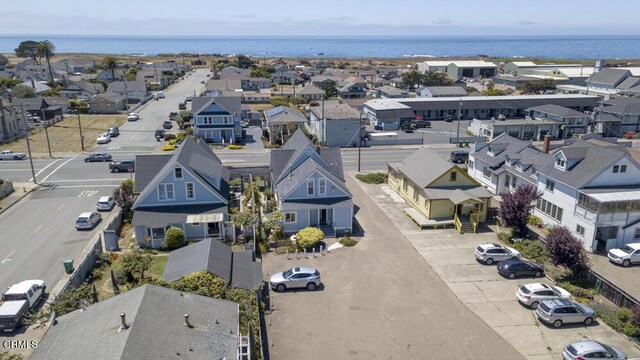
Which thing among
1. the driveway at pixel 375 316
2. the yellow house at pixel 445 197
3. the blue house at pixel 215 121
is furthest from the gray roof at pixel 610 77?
the driveway at pixel 375 316

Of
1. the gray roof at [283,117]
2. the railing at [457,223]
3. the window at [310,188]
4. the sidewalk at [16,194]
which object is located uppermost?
the gray roof at [283,117]

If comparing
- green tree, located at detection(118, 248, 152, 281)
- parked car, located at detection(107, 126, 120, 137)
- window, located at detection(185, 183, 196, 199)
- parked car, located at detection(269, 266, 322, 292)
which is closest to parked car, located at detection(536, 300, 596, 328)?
parked car, located at detection(269, 266, 322, 292)

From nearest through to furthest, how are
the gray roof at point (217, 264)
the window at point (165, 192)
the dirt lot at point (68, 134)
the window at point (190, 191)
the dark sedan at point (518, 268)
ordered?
the gray roof at point (217, 264), the dark sedan at point (518, 268), the window at point (165, 192), the window at point (190, 191), the dirt lot at point (68, 134)

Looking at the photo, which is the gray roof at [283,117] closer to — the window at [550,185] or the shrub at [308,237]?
the shrub at [308,237]

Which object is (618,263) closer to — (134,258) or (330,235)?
(330,235)

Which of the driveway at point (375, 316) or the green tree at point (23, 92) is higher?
the green tree at point (23, 92)

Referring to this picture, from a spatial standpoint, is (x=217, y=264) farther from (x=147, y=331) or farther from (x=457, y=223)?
(x=457, y=223)

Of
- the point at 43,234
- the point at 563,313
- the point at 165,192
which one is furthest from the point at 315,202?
the point at 43,234

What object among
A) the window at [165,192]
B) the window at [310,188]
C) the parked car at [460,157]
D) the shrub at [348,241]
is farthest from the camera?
the parked car at [460,157]

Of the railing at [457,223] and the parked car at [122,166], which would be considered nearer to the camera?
the railing at [457,223]
